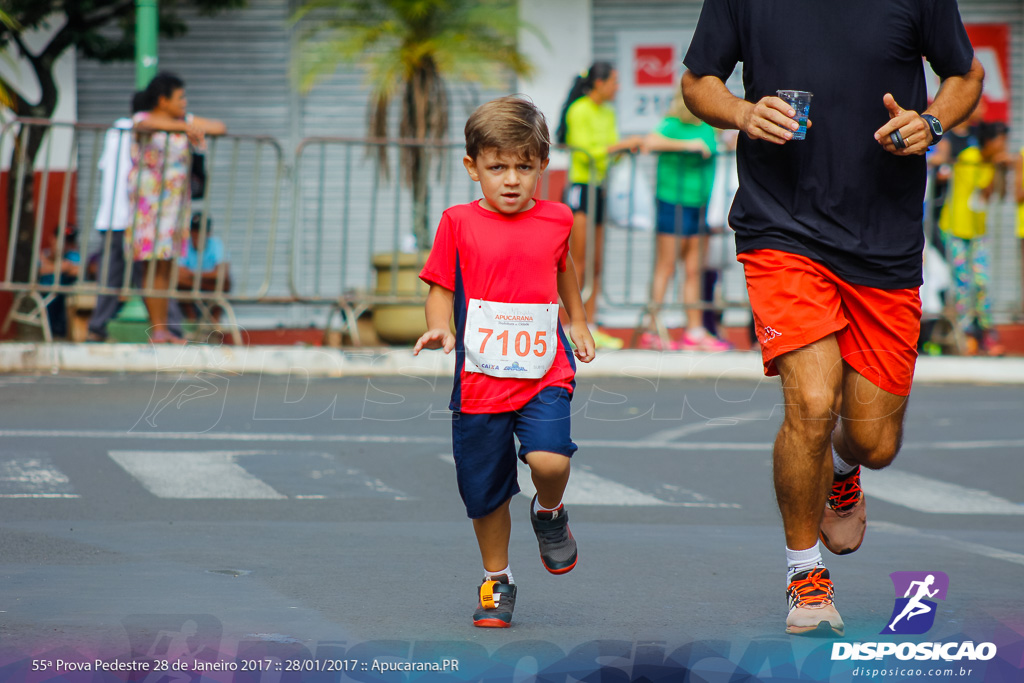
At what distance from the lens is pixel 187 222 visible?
1074 centimetres

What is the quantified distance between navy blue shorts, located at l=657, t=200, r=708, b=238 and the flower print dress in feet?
11.7

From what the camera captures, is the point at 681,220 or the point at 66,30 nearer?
the point at 681,220

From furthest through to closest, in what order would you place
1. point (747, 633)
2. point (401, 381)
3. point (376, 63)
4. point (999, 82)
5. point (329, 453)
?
point (999, 82)
point (376, 63)
point (401, 381)
point (329, 453)
point (747, 633)

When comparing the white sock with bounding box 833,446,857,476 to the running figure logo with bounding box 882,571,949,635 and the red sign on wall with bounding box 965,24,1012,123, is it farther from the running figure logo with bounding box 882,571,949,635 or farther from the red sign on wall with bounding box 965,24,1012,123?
the red sign on wall with bounding box 965,24,1012,123

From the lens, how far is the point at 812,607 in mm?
3855

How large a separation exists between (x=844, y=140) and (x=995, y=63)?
43.5ft

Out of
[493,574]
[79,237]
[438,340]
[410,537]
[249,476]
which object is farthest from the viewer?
[79,237]

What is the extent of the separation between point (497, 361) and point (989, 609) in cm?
157

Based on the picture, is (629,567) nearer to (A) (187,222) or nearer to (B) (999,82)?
(A) (187,222)

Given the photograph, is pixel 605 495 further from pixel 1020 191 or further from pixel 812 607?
pixel 1020 191

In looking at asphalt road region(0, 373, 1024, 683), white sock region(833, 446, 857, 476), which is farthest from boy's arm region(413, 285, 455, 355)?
white sock region(833, 446, 857, 476)

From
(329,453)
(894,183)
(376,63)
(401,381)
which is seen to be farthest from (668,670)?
(376,63)

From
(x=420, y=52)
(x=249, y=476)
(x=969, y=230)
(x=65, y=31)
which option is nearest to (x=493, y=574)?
(x=249, y=476)

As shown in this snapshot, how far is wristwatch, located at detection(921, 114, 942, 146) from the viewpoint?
13.5 feet
